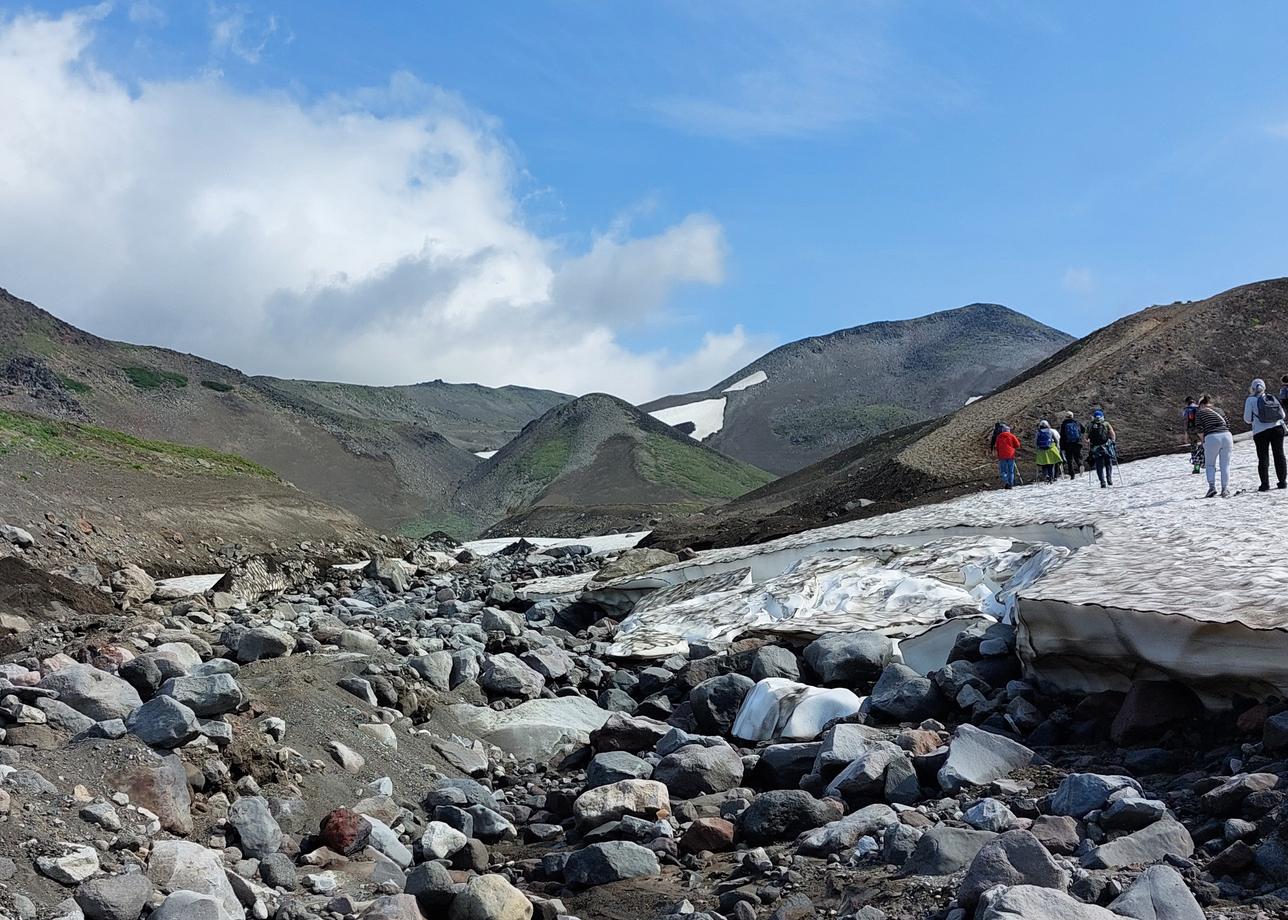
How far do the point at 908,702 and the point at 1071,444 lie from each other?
20.5 metres

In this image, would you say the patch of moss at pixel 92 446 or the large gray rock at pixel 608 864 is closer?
the large gray rock at pixel 608 864

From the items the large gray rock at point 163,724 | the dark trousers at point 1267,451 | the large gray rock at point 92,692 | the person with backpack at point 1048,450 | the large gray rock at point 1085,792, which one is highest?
the person with backpack at point 1048,450

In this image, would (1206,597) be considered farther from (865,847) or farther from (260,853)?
(260,853)

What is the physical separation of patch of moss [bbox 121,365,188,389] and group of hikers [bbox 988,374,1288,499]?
259 ft

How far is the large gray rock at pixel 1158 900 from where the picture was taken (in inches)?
165

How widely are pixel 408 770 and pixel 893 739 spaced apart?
341 centimetres

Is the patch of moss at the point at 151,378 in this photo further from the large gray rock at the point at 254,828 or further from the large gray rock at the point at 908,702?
the large gray rock at the point at 254,828

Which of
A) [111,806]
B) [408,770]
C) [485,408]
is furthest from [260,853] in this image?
[485,408]

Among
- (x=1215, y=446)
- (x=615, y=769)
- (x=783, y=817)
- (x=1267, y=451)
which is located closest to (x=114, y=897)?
(x=783, y=817)

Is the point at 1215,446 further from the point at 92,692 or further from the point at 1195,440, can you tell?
the point at 92,692

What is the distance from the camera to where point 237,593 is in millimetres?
21906

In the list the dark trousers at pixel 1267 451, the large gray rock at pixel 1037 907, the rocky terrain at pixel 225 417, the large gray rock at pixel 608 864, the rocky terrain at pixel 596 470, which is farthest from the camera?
the rocky terrain at pixel 225 417

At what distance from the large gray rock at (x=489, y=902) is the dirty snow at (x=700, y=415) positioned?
117220mm

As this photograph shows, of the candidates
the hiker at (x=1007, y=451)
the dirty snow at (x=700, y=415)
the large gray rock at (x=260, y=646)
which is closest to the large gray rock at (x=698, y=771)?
the large gray rock at (x=260, y=646)
